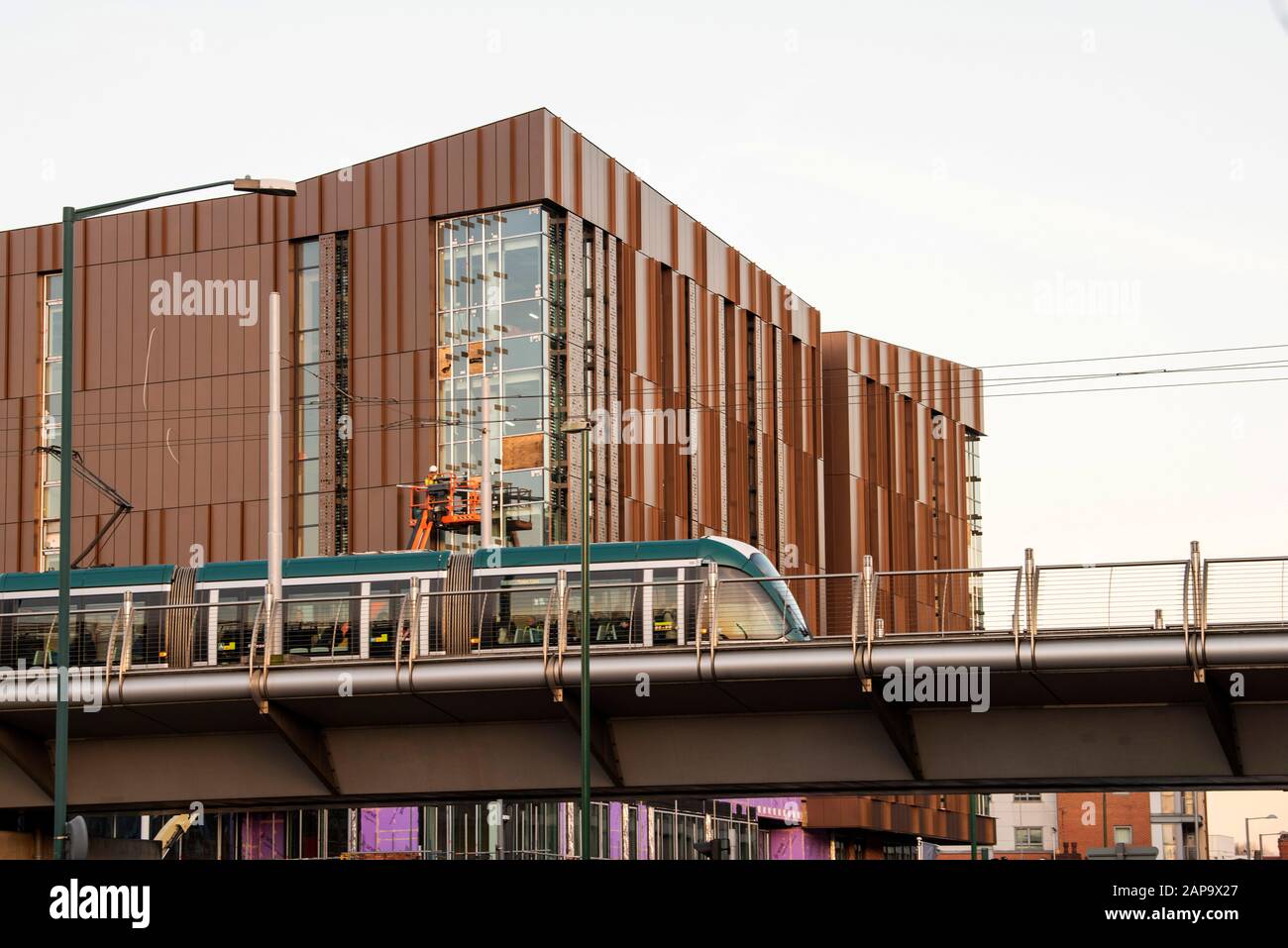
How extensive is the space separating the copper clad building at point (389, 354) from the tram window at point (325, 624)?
26537 mm

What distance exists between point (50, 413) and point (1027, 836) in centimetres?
9279

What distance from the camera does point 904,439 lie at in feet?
358

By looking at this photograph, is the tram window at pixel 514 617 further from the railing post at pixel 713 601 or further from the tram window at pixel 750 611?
the railing post at pixel 713 601

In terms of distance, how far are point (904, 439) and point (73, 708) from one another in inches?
3279

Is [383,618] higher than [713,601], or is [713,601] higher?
[713,601]

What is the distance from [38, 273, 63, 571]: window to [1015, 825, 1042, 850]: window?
296 ft

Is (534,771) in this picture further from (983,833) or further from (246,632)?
(983,833)

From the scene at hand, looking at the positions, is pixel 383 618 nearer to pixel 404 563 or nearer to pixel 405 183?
pixel 404 563

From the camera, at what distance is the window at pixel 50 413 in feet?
246

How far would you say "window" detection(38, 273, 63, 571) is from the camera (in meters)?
75.1

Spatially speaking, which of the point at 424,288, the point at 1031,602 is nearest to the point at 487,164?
the point at 424,288

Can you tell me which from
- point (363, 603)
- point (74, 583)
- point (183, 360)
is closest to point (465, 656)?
point (363, 603)

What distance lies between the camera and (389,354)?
68.5 meters

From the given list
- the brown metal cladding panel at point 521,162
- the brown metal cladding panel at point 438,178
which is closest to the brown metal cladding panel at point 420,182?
the brown metal cladding panel at point 438,178
